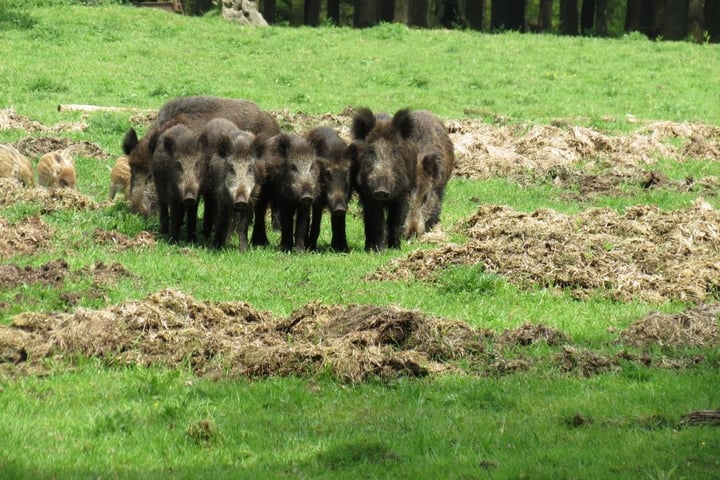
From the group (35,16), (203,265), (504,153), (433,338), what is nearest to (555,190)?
(504,153)

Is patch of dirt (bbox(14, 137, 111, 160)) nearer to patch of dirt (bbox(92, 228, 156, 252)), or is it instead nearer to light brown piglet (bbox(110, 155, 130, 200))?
light brown piglet (bbox(110, 155, 130, 200))

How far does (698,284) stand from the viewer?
12234 millimetres

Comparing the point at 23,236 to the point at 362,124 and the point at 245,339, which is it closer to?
the point at 362,124

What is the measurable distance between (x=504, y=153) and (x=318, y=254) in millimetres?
7633

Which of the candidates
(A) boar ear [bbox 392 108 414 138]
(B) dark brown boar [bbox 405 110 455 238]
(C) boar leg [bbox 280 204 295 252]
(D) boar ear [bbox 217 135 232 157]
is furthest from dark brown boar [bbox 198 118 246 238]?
(B) dark brown boar [bbox 405 110 455 238]

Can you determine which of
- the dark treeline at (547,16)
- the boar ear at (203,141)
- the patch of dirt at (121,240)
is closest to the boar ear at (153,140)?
the boar ear at (203,141)

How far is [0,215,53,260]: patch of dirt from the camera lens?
13453mm

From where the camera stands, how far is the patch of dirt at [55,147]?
1956 centimetres

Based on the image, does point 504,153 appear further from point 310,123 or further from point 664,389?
point 664,389

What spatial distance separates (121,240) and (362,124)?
11.0 ft

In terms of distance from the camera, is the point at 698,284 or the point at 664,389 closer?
the point at 664,389

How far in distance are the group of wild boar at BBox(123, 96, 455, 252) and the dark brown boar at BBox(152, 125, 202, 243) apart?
1 cm

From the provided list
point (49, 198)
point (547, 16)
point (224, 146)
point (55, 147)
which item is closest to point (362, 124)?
point (224, 146)

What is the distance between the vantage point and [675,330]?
10383 millimetres
